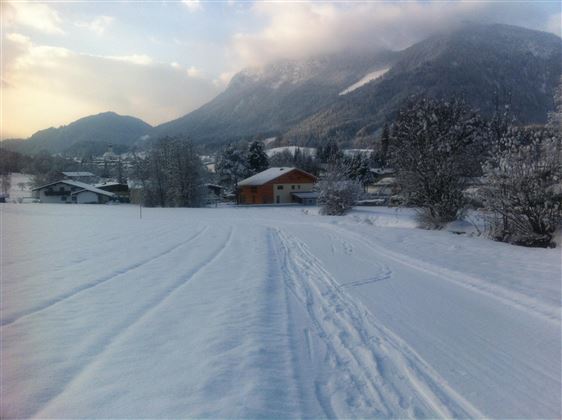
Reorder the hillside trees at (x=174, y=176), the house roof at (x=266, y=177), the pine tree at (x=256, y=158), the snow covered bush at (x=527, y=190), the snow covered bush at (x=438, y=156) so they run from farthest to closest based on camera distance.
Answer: the pine tree at (x=256, y=158)
the house roof at (x=266, y=177)
the hillside trees at (x=174, y=176)
the snow covered bush at (x=438, y=156)
the snow covered bush at (x=527, y=190)

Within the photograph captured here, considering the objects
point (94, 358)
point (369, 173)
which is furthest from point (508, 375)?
point (369, 173)

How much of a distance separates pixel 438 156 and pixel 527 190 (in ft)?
20.4

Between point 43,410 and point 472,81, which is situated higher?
point 472,81

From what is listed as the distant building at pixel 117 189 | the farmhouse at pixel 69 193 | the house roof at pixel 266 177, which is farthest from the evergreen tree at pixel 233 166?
the farmhouse at pixel 69 193

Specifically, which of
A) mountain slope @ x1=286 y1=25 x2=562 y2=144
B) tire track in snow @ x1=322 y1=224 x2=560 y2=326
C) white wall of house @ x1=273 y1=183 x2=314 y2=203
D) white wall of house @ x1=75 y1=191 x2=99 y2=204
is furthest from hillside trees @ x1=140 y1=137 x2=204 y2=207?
mountain slope @ x1=286 y1=25 x2=562 y2=144

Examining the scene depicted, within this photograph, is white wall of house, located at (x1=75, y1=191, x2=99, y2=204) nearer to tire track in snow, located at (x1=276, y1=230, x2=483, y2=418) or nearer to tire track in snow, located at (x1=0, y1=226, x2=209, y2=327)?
tire track in snow, located at (x1=0, y1=226, x2=209, y2=327)

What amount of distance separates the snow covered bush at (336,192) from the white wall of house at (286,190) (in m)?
26.6

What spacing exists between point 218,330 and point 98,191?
72688 millimetres

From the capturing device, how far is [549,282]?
7945 millimetres

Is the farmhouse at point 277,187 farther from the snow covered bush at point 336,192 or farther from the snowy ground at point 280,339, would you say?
the snowy ground at point 280,339

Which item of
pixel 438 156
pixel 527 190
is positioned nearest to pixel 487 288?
pixel 527 190

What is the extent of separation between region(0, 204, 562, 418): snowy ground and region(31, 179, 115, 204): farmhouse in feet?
216

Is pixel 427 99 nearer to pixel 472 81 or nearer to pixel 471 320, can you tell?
pixel 471 320

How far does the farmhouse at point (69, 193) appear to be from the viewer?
6931 centimetres
